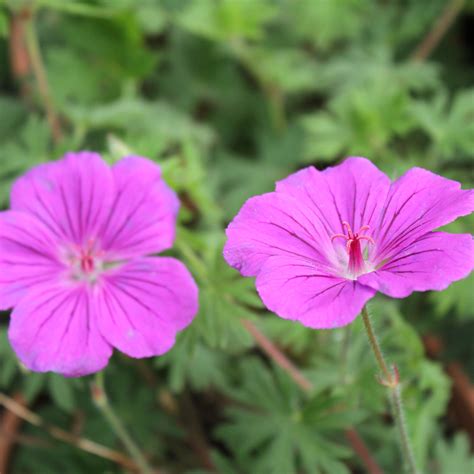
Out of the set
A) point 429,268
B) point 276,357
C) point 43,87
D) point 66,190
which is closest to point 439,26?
point 43,87

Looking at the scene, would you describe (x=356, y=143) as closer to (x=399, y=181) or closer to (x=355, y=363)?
(x=355, y=363)

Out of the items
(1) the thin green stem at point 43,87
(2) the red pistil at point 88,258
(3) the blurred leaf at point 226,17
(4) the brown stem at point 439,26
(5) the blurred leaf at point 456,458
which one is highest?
(4) the brown stem at point 439,26

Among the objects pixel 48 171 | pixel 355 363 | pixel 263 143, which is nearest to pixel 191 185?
pixel 48 171

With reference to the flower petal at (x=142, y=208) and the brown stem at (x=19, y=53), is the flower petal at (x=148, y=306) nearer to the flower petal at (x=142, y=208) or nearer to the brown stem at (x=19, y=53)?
the flower petal at (x=142, y=208)

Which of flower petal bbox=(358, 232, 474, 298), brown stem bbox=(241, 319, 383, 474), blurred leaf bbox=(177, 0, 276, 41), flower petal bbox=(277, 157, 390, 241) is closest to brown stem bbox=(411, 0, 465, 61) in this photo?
blurred leaf bbox=(177, 0, 276, 41)

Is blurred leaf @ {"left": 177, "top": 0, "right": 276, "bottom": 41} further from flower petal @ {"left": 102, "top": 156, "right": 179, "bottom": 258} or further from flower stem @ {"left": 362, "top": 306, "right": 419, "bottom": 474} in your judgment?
flower stem @ {"left": 362, "top": 306, "right": 419, "bottom": 474}

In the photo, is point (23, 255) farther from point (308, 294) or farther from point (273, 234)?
point (308, 294)

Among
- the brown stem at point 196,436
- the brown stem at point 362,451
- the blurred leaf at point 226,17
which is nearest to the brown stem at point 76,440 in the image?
the brown stem at point 196,436
